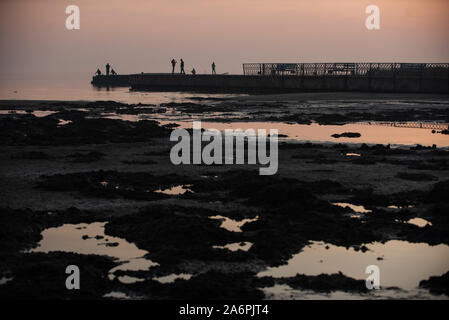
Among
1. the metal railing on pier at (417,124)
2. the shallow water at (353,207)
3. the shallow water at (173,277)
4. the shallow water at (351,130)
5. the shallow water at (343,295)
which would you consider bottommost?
the shallow water at (343,295)

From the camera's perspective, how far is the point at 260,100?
67.8 metres

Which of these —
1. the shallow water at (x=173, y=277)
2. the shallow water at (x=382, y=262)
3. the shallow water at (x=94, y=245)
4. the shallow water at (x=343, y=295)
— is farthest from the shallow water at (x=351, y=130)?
the shallow water at (x=173, y=277)

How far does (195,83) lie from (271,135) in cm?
5870

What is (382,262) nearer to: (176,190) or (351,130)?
(176,190)

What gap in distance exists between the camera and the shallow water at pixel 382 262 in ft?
37.9

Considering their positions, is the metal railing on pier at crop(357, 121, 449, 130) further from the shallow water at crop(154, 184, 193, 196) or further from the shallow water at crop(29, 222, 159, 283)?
the shallow water at crop(29, 222, 159, 283)

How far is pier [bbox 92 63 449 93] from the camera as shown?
70062 mm

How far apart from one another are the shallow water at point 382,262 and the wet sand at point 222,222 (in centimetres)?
3

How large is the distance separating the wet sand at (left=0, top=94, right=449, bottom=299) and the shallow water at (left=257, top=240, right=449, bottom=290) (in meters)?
0.03

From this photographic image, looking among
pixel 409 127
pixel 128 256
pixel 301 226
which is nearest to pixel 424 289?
pixel 301 226

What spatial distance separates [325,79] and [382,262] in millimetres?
66102

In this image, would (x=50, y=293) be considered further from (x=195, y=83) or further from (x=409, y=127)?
(x=195, y=83)

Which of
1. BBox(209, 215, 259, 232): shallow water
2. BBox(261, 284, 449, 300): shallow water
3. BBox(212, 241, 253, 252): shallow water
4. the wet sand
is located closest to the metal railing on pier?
the wet sand

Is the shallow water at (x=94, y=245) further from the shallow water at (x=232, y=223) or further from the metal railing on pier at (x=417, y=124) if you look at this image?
the metal railing on pier at (x=417, y=124)
